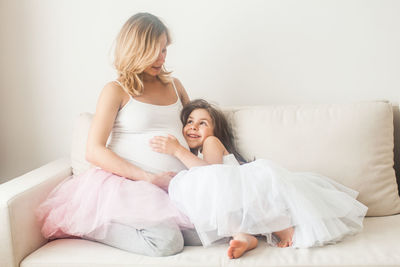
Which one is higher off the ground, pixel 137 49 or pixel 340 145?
pixel 137 49

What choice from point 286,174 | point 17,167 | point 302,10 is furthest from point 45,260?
point 302,10

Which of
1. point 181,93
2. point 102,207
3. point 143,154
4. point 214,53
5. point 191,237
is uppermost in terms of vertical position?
point 214,53

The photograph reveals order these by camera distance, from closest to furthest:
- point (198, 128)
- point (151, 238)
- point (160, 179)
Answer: point (151, 238), point (160, 179), point (198, 128)

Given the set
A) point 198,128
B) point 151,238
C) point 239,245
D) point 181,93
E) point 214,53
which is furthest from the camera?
point 214,53

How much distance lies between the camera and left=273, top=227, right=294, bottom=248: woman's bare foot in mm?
1476

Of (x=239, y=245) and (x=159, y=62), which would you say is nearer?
(x=239, y=245)

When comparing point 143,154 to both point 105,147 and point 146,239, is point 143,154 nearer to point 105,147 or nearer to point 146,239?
point 105,147

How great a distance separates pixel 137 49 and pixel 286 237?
3.07 ft

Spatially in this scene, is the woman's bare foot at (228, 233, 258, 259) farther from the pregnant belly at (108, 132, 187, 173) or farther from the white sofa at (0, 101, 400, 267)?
the pregnant belly at (108, 132, 187, 173)

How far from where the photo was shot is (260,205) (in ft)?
4.68

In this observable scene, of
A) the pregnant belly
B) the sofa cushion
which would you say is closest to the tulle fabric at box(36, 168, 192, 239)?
the pregnant belly

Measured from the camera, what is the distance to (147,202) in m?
1.55

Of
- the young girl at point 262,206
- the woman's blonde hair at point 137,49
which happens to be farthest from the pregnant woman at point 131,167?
the young girl at point 262,206

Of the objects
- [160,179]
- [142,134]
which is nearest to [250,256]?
[160,179]
